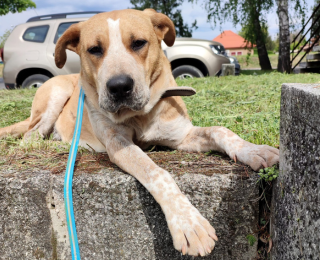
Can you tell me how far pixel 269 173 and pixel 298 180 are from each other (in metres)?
0.34

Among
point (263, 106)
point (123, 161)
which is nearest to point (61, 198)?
point (123, 161)

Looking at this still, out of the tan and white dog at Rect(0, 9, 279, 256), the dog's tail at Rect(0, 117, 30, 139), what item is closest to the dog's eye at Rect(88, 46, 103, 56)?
the tan and white dog at Rect(0, 9, 279, 256)

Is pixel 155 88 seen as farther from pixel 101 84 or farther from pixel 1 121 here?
pixel 1 121

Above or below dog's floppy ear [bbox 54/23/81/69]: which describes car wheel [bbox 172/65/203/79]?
below

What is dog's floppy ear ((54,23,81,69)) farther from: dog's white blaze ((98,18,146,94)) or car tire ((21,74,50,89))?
car tire ((21,74,50,89))

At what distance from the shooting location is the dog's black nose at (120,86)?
2055 millimetres

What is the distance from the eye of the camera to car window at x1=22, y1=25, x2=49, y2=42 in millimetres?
8641

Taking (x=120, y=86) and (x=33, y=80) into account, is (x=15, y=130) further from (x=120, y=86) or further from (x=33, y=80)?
(x=33, y=80)

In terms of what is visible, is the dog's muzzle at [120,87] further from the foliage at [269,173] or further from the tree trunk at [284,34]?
the tree trunk at [284,34]

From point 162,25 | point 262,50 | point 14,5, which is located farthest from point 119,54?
point 14,5

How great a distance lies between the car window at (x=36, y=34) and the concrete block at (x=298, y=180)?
8337 mm

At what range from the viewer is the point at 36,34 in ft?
28.6

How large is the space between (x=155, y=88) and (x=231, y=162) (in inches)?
A: 33.8

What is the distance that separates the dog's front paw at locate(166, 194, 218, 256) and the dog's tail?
2693mm
